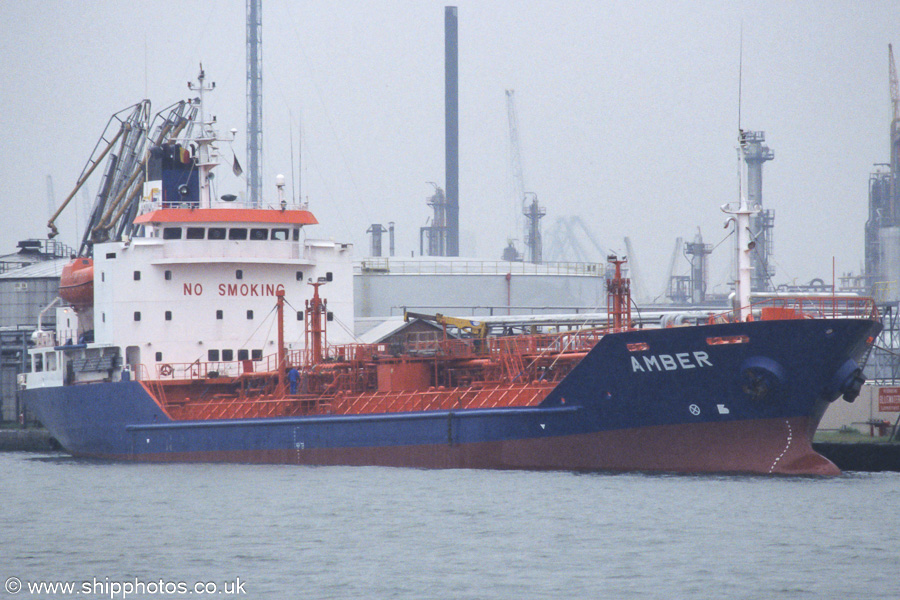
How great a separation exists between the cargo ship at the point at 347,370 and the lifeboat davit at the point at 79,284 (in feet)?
0.30

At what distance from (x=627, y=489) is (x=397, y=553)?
18.5ft

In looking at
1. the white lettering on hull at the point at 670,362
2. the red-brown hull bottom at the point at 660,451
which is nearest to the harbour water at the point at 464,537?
the red-brown hull bottom at the point at 660,451

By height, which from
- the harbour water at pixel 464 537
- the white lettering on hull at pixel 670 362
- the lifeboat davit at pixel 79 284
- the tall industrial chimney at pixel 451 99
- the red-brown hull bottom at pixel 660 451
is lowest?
the harbour water at pixel 464 537

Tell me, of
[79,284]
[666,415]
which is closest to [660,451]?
[666,415]

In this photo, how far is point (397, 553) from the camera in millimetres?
16891

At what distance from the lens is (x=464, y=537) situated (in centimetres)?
1783

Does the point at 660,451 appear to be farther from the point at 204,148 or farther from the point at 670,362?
the point at 204,148

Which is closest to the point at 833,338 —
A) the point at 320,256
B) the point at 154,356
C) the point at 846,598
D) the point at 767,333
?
the point at 767,333

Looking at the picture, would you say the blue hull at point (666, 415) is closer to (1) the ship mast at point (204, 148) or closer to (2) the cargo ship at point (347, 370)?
(2) the cargo ship at point (347, 370)

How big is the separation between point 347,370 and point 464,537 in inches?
431

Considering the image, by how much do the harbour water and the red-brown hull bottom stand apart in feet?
1.51

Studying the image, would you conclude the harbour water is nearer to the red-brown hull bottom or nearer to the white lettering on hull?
the red-brown hull bottom

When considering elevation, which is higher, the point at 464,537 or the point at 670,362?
the point at 670,362

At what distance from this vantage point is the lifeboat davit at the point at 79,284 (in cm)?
3331
